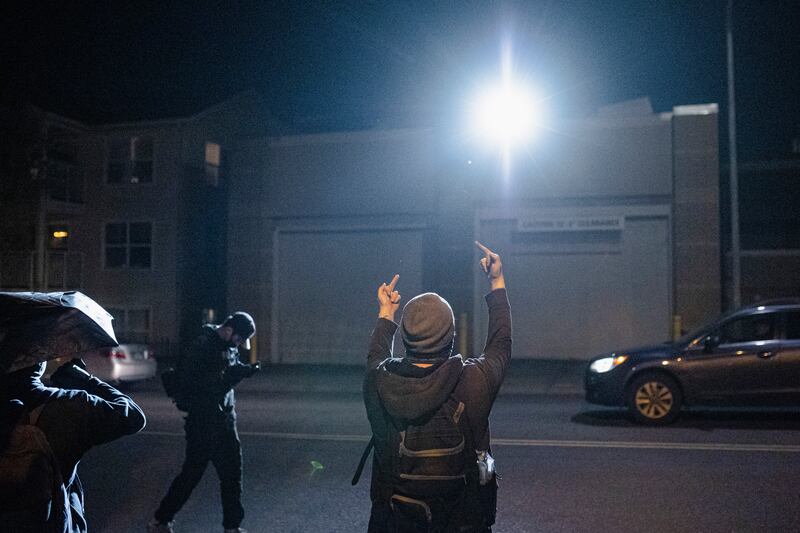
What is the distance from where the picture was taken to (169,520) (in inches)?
213

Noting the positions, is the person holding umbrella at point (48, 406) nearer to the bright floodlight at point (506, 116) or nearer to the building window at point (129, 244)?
the bright floodlight at point (506, 116)

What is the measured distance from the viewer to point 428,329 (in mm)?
2820

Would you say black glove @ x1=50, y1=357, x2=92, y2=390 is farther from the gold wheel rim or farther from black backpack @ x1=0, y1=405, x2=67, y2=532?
the gold wheel rim

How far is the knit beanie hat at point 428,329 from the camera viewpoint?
282cm

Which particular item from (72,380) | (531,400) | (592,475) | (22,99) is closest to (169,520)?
(72,380)

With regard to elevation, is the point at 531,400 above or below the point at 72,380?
below

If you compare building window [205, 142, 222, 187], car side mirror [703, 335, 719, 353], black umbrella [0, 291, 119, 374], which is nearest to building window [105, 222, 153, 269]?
building window [205, 142, 222, 187]

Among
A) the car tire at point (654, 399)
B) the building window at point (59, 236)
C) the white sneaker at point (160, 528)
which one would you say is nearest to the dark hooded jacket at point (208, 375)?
the white sneaker at point (160, 528)

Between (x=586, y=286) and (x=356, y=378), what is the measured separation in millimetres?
6727

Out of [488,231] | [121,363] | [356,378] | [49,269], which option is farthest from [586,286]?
[49,269]

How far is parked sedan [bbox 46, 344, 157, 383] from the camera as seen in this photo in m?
14.7

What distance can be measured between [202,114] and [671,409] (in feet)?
63.2

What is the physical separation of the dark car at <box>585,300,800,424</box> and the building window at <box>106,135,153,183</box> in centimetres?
1902

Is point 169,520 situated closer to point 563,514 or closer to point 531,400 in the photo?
point 563,514
